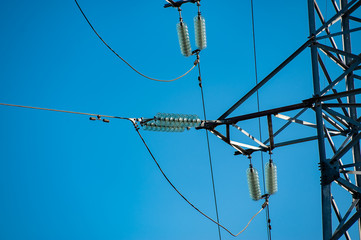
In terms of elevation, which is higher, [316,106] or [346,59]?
[346,59]

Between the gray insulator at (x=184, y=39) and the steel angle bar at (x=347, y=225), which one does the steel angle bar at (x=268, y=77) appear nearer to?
the gray insulator at (x=184, y=39)

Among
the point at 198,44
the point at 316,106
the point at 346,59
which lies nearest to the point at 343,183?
the point at 316,106

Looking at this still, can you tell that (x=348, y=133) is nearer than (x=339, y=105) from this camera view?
No

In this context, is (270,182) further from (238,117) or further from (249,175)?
(238,117)

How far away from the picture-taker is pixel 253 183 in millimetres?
15836

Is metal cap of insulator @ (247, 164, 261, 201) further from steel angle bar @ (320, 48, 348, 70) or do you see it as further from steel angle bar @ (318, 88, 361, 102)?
steel angle bar @ (320, 48, 348, 70)

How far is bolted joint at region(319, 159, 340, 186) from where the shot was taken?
13.1m

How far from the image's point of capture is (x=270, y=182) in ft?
51.8

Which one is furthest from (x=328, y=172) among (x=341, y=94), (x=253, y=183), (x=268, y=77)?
(x=253, y=183)

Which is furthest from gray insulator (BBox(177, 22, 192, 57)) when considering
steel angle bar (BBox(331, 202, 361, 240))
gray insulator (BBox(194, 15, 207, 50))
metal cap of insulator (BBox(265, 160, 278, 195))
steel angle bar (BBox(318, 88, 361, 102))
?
steel angle bar (BBox(331, 202, 361, 240))

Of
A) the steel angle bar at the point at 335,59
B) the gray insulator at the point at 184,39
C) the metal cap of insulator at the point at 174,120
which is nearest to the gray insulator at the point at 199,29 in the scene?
the gray insulator at the point at 184,39

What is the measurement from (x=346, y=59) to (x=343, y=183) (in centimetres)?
406

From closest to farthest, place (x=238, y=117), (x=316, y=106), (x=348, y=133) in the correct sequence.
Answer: (x=316, y=106)
(x=238, y=117)
(x=348, y=133)

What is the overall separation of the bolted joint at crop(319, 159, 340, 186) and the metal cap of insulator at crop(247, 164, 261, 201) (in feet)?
9.19
